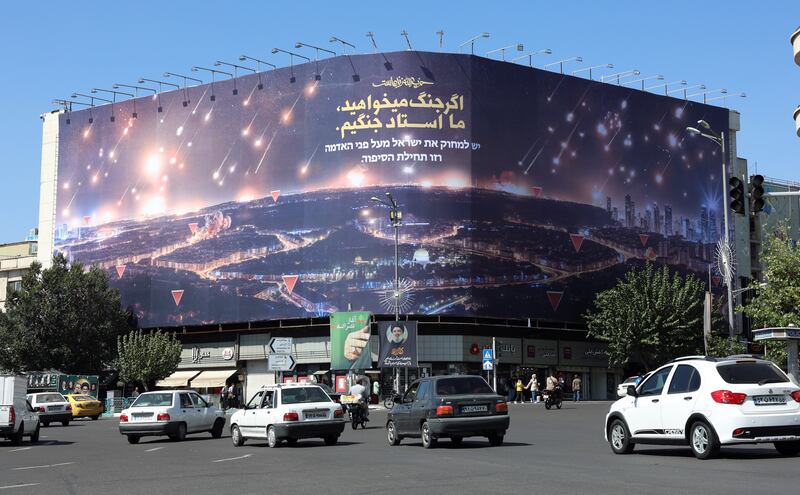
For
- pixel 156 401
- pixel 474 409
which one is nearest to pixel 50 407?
pixel 156 401

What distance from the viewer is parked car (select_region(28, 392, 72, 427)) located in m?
41.5

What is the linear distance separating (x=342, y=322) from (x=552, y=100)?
21.9 m

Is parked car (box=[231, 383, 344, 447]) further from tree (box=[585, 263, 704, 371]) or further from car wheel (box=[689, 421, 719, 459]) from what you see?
tree (box=[585, 263, 704, 371])

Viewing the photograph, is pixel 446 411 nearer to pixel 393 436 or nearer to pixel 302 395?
pixel 393 436

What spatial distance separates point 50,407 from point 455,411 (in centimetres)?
2638

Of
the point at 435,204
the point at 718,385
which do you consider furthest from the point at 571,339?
the point at 718,385

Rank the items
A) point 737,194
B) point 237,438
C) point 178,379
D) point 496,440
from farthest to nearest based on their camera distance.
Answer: point 178,379 → point 237,438 → point 737,194 → point 496,440

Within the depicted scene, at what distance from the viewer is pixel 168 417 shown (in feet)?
91.9

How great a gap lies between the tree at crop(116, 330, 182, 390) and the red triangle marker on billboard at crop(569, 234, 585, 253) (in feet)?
90.8

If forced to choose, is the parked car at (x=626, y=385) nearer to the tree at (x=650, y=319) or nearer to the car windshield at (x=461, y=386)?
the car windshield at (x=461, y=386)

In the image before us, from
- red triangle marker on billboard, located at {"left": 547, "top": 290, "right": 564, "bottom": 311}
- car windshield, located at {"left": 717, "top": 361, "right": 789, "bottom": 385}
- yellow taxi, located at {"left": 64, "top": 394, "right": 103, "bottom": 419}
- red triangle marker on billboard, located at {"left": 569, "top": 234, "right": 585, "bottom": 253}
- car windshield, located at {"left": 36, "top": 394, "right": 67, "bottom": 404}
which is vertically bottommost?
yellow taxi, located at {"left": 64, "top": 394, "right": 103, "bottom": 419}

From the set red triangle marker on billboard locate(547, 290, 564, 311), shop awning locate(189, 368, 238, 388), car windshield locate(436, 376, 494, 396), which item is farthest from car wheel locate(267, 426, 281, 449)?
shop awning locate(189, 368, 238, 388)

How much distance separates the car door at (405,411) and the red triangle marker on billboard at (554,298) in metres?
48.8

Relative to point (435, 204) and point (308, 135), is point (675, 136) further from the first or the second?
point (308, 135)
